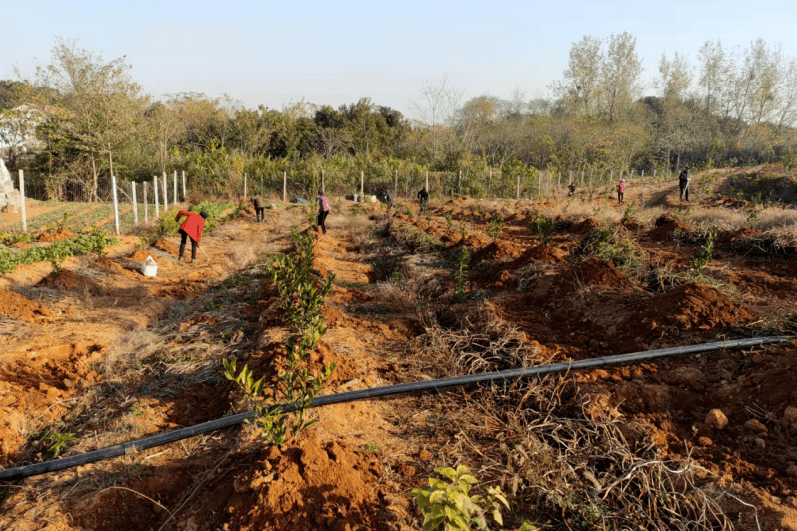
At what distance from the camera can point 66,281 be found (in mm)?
6969

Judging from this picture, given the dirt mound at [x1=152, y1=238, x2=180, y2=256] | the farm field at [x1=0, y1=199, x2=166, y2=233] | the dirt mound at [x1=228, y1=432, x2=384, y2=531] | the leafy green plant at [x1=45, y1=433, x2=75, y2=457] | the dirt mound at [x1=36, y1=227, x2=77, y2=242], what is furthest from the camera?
the farm field at [x1=0, y1=199, x2=166, y2=233]

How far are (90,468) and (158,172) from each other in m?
21.3

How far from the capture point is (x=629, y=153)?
30109 millimetres

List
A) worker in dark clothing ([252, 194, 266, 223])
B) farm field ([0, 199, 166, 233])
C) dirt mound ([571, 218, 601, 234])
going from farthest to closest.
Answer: worker in dark clothing ([252, 194, 266, 223]), farm field ([0, 199, 166, 233]), dirt mound ([571, 218, 601, 234])

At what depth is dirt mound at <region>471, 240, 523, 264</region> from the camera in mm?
8312

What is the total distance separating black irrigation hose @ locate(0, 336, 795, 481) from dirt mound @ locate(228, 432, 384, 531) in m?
0.65

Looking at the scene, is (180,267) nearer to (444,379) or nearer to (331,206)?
Answer: (444,379)

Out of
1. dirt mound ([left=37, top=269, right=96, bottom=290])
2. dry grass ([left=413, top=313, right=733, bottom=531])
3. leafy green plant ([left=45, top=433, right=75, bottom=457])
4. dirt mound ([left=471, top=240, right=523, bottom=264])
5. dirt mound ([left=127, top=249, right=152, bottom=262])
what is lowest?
leafy green plant ([left=45, top=433, right=75, bottom=457])

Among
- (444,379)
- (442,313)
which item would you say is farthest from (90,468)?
(442,313)

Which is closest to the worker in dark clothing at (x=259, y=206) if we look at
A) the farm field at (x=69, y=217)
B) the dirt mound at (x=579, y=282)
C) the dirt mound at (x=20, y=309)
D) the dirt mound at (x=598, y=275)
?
the farm field at (x=69, y=217)

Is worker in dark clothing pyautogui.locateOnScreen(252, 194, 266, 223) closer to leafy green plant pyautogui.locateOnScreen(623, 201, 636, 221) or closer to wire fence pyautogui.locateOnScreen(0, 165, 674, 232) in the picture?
wire fence pyautogui.locateOnScreen(0, 165, 674, 232)

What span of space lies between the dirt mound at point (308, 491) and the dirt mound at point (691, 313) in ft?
10.4

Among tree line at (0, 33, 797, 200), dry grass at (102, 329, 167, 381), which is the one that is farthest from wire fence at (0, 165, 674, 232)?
dry grass at (102, 329, 167, 381)

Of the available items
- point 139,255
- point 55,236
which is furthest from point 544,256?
point 55,236
